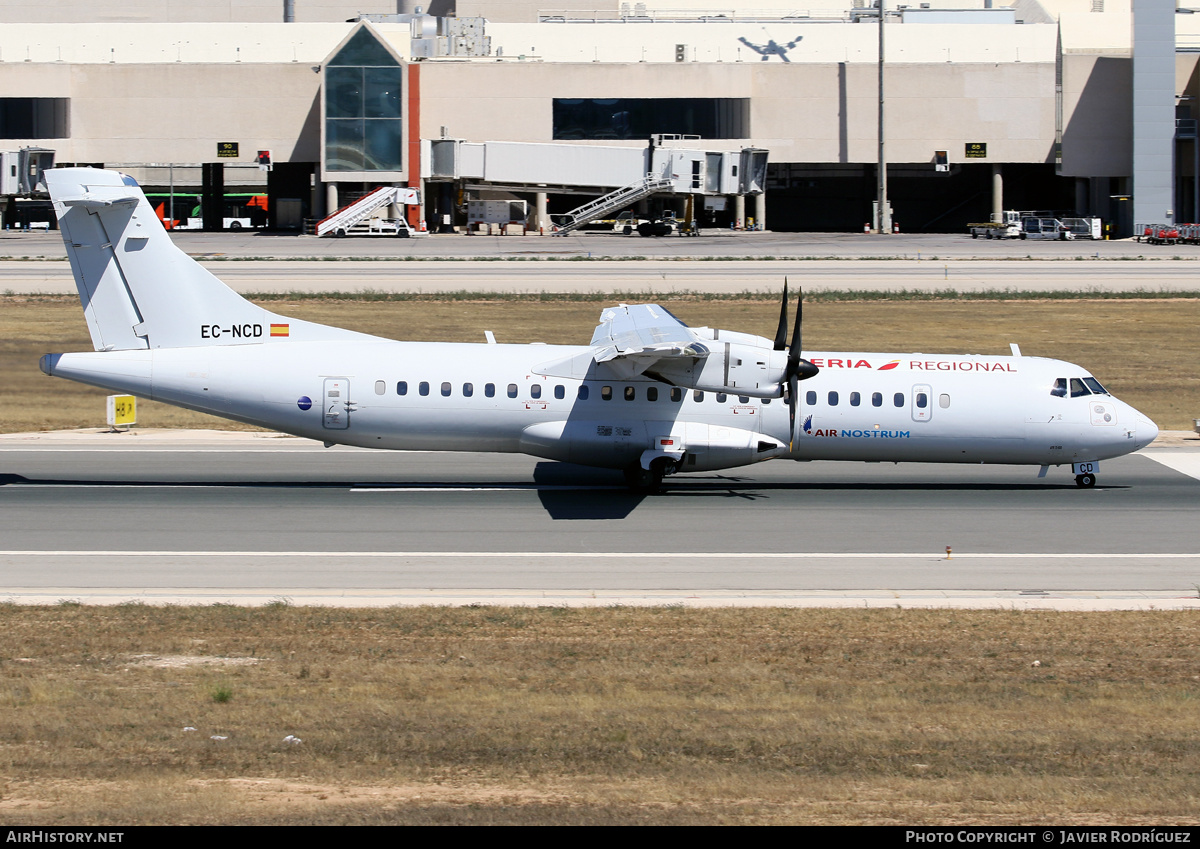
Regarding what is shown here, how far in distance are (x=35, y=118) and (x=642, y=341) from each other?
266 ft

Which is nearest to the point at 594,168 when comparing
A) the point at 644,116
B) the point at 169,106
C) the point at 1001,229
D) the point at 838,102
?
the point at 644,116

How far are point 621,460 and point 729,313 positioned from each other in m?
24.6

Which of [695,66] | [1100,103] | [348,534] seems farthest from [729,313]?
[1100,103]

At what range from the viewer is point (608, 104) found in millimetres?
93875

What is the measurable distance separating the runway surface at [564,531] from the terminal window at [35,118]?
68094 millimetres

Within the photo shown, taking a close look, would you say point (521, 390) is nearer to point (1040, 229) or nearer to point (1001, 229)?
point (1001, 229)

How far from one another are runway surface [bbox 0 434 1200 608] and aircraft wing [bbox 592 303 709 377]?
9.86ft

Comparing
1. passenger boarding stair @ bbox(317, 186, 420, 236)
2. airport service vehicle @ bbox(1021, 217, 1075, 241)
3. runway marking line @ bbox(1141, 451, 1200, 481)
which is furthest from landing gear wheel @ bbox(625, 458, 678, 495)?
airport service vehicle @ bbox(1021, 217, 1075, 241)

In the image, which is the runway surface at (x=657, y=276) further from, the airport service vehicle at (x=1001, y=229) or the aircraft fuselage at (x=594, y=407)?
the aircraft fuselage at (x=594, y=407)

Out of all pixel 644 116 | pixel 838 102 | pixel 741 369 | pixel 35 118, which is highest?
pixel 838 102

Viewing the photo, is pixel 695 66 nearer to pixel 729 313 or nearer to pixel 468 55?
pixel 468 55

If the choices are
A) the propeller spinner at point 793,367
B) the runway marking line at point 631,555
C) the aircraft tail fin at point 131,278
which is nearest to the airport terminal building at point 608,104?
the aircraft tail fin at point 131,278

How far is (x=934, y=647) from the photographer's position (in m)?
16.6

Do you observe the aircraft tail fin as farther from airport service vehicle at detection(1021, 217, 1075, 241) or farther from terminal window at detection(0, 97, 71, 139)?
airport service vehicle at detection(1021, 217, 1075, 241)
